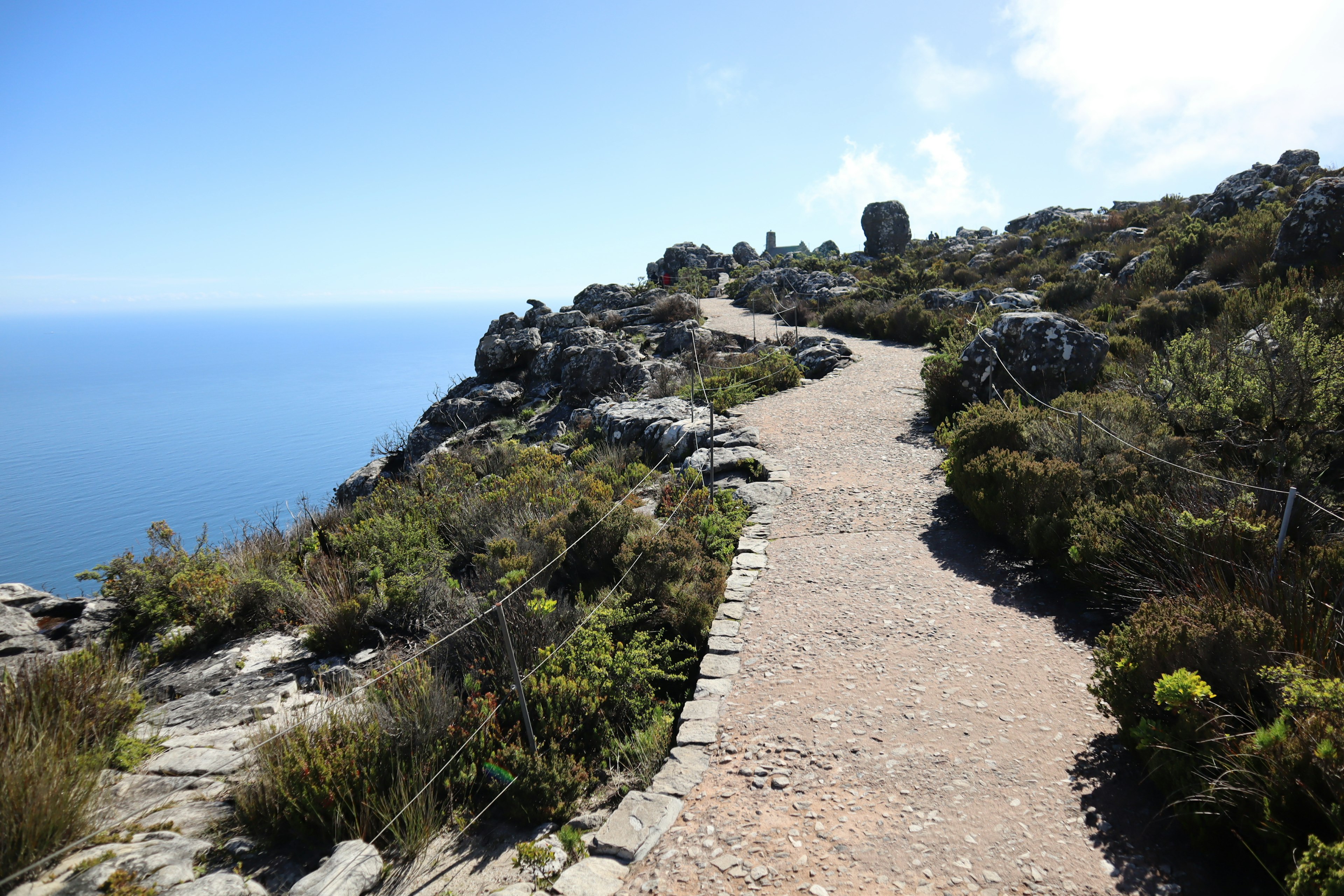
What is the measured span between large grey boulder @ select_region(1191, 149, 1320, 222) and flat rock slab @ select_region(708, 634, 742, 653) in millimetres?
24802

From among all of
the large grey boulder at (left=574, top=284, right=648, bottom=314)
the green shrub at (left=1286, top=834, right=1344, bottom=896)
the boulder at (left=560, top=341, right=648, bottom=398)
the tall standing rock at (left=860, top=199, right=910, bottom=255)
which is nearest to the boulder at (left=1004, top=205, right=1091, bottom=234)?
the tall standing rock at (left=860, top=199, right=910, bottom=255)

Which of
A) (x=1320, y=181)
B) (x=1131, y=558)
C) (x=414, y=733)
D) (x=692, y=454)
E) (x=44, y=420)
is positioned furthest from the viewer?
(x=44, y=420)

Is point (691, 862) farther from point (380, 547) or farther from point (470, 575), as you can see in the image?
point (380, 547)

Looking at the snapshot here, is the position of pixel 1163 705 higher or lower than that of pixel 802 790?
higher

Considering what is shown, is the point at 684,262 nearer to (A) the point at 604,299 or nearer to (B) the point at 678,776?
(A) the point at 604,299

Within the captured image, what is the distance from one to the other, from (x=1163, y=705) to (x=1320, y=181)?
1651 centimetres

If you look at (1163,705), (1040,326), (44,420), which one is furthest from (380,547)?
(44,420)

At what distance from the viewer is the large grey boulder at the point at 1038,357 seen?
10.3 meters

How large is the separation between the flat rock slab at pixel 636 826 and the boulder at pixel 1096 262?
77.8 feet

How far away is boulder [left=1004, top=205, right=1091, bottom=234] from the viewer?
39.5 metres

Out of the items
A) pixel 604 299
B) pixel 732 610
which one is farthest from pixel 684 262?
pixel 732 610

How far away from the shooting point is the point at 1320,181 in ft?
42.6

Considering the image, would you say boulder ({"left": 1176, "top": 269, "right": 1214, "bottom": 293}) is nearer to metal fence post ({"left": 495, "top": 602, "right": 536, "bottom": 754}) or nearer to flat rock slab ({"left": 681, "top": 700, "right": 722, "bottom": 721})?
flat rock slab ({"left": 681, "top": 700, "right": 722, "bottom": 721})

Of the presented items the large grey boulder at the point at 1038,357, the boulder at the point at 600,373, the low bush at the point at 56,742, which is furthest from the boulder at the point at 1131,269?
the low bush at the point at 56,742
